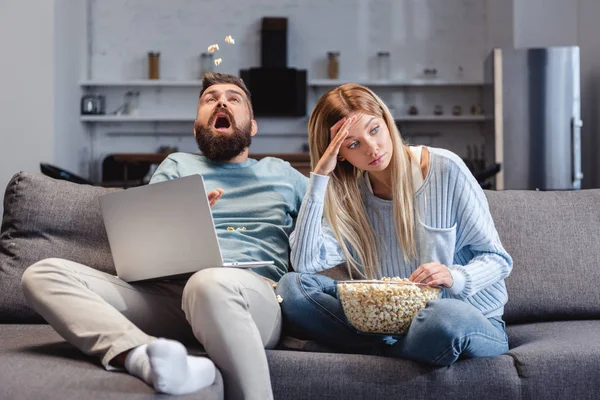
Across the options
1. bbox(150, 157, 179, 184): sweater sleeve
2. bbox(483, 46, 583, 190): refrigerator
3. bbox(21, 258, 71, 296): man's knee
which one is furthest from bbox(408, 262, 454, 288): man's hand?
bbox(483, 46, 583, 190): refrigerator

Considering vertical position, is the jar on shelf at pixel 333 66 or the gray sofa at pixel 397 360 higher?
the jar on shelf at pixel 333 66

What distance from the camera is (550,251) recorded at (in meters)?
2.33

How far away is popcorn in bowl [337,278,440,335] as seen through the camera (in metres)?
1.69

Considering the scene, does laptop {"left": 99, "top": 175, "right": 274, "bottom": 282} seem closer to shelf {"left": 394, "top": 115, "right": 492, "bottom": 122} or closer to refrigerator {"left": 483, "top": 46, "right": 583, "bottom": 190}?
refrigerator {"left": 483, "top": 46, "right": 583, "bottom": 190}

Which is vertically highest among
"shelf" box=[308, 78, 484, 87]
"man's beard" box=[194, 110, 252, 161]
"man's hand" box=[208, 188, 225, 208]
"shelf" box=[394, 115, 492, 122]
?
"shelf" box=[308, 78, 484, 87]

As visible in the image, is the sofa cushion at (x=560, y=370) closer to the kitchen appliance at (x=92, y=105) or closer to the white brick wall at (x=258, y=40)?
the white brick wall at (x=258, y=40)

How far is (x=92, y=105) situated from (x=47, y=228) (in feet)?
15.7

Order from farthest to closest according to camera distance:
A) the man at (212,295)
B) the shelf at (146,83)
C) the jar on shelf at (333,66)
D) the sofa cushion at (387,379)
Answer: the jar on shelf at (333,66), the shelf at (146,83), the sofa cushion at (387,379), the man at (212,295)

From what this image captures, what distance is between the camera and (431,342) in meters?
1.68

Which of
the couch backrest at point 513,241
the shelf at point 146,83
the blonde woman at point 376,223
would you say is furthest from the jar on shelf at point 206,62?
the blonde woman at point 376,223

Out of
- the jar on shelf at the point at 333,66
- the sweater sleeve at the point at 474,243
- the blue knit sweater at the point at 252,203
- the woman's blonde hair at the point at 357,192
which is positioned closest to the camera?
the sweater sleeve at the point at 474,243

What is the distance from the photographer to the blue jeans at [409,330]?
1.68 m

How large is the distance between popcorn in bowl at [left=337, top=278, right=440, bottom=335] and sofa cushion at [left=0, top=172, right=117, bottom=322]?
89cm

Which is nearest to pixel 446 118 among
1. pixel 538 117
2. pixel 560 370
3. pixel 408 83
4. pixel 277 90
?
pixel 408 83
